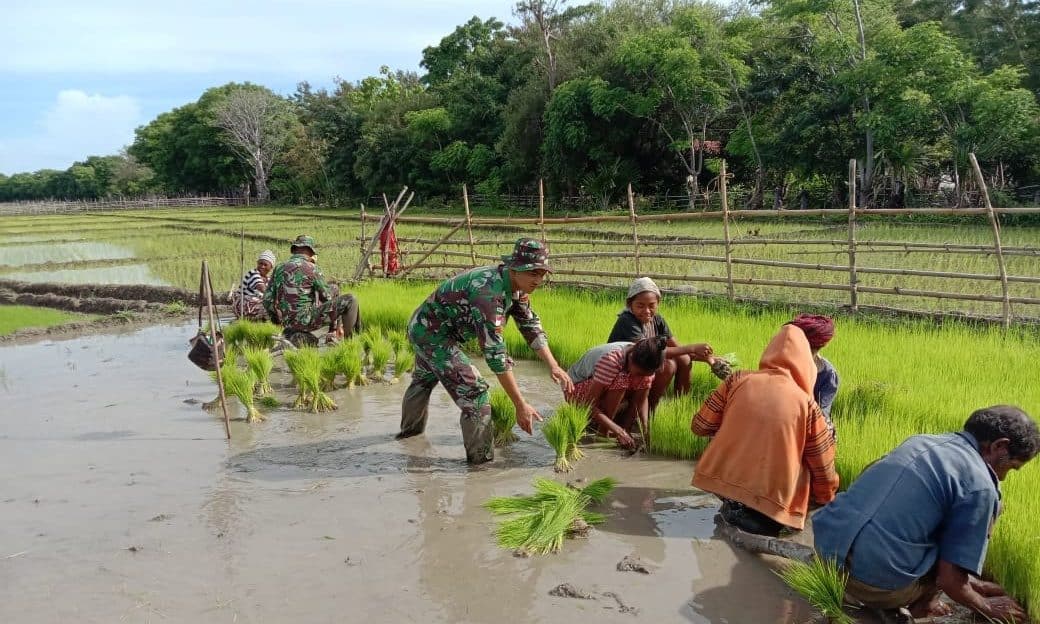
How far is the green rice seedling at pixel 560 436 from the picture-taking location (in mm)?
4414

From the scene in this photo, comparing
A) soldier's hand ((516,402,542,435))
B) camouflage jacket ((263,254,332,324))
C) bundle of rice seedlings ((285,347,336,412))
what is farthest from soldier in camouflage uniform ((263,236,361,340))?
soldier's hand ((516,402,542,435))

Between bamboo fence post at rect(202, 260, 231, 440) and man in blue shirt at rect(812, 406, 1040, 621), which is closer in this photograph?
man in blue shirt at rect(812, 406, 1040, 621)

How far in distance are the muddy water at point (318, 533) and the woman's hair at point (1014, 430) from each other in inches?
41.4

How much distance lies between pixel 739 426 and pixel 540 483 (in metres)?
1.01

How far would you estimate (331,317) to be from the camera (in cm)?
785

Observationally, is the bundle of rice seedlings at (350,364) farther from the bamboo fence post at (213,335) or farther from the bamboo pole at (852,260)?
the bamboo pole at (852,260)

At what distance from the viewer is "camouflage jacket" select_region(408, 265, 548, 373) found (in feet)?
13.5

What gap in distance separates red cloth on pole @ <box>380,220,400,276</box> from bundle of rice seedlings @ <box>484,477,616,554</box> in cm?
894

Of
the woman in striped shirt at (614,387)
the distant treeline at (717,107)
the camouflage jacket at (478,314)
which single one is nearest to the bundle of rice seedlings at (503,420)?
the woman in striped shirt at (614,387)

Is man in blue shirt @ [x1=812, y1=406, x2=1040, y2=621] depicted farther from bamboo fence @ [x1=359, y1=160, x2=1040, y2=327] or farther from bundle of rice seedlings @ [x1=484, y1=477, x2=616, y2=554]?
bamboo fence @ [x1=359, y1=160, x2=1040, y2=327]

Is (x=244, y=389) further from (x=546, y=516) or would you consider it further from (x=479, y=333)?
(x=546, y=516)

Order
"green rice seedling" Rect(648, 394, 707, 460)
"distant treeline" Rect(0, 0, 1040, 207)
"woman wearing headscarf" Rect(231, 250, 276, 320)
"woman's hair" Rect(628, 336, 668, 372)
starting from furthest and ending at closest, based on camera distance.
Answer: "distant treeline" Rect(0, 0, 1040, 207) < "woman wearing headscarf" Rect(231, 250, 276, 320) < "green rice seedling" Rect(648, 394, 707, 460) < "woman's hair" Rect(628, 336, 668, 372)

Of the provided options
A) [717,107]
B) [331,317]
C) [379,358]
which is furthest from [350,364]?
[717,107]

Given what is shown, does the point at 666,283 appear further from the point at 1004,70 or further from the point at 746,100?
the point at 746,100
